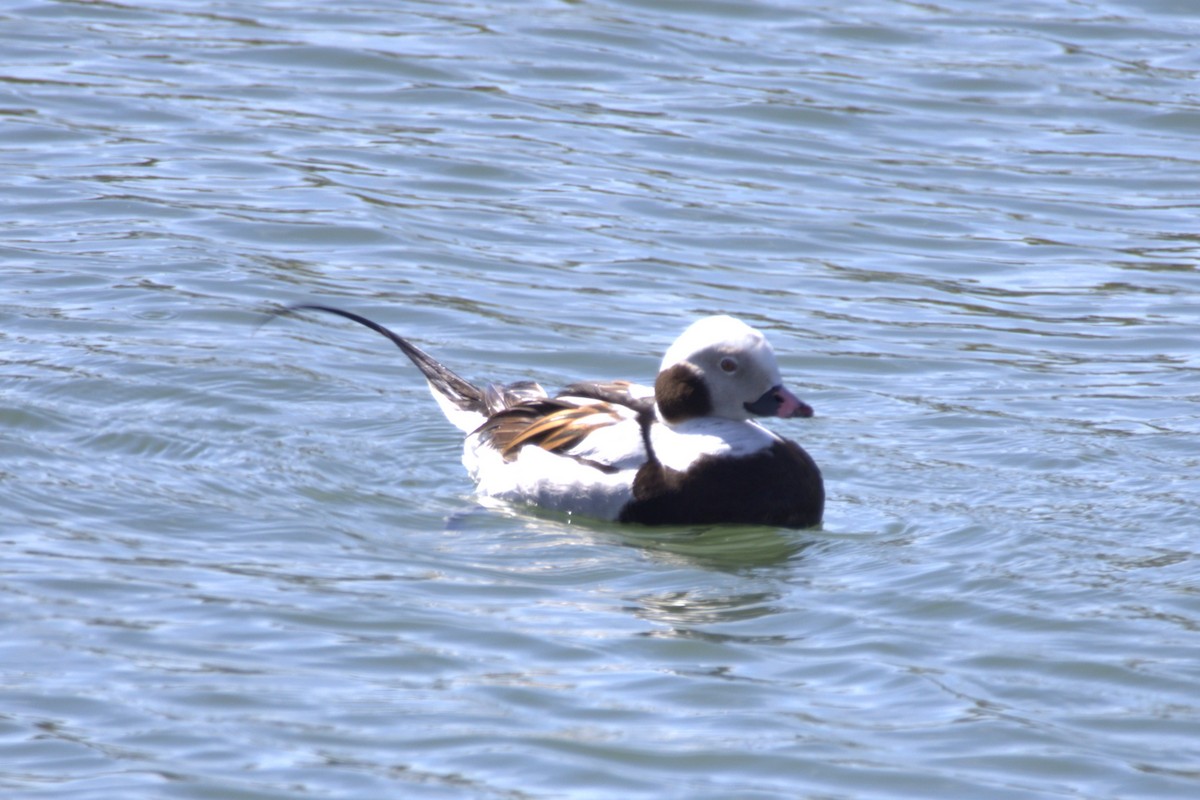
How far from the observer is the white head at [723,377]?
912 centimetres

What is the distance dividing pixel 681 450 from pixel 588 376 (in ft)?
7.76

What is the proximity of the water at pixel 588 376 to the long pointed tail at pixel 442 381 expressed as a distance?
0.27 m

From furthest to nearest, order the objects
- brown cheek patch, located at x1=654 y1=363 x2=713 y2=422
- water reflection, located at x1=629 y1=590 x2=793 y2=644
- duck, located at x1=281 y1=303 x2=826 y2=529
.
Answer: brown cheek patch, located at x1=654 y1=363 x2=713 y2=422, duck, located at x1=281 y1=303 x2=826 y2=529, water reflection, located at x1=629 y1=590 x2=793 y2=644

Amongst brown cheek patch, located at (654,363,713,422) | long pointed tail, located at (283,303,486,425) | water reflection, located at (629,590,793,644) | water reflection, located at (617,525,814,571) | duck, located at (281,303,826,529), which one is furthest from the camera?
long pointed tail, located at (283,303,486,425)

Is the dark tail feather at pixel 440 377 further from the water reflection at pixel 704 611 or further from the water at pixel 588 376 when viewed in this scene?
the water reflection at pixel 704 611

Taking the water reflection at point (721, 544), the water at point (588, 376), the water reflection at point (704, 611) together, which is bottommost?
the water reflection at point (721, 544)

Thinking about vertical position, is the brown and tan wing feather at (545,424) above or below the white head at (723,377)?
below

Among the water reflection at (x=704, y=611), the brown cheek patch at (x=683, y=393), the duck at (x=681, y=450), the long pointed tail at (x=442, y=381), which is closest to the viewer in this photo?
the water reflection at (x=704, y=611)

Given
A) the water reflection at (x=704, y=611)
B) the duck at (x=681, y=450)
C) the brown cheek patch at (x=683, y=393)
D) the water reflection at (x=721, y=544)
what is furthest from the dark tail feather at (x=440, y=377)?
the water reflection at (x=704, y=611)

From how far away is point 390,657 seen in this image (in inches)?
280

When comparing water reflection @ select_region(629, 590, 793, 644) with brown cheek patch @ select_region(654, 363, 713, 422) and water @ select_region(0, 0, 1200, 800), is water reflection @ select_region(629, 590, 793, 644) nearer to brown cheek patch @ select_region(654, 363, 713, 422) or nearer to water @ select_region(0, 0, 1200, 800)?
water @ select_region(0, 0, 1200, 800)

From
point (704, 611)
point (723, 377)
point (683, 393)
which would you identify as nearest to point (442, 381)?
point (683, 393)

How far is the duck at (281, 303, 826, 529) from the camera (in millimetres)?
9047

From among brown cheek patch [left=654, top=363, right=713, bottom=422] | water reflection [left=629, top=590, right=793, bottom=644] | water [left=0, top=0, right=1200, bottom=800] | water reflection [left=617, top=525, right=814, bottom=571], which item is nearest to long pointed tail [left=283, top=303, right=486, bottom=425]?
water [left=0, top=0, right=1200, bottom=800]
